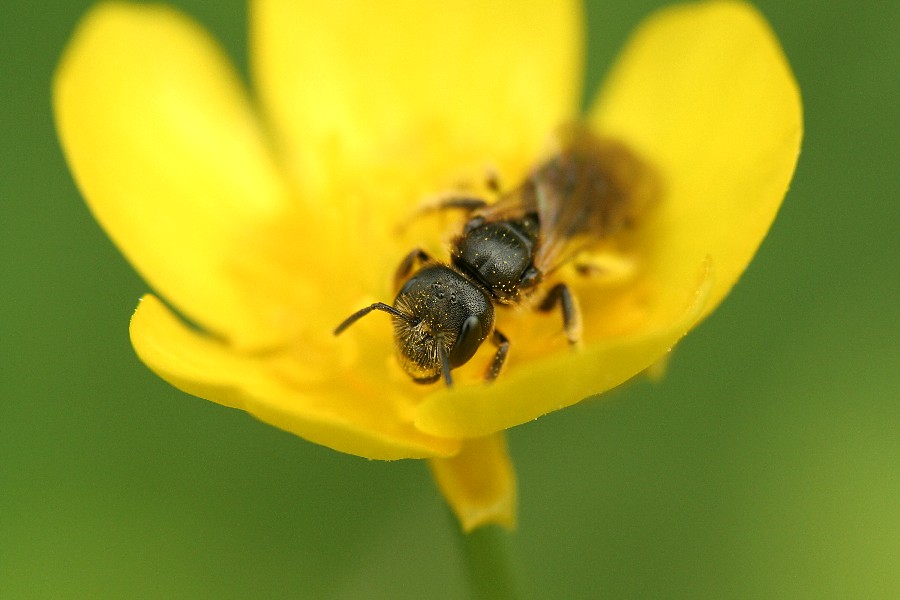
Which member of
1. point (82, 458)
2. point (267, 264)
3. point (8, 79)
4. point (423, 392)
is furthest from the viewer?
point (8, 79)

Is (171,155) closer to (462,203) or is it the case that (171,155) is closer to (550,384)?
(462,203)

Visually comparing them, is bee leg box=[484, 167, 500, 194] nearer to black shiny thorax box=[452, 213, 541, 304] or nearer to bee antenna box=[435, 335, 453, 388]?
black shiny thorax box=[452, 213, 541, 304]

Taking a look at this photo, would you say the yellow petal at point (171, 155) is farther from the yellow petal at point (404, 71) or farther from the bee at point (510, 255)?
the bee at point (510, 255)

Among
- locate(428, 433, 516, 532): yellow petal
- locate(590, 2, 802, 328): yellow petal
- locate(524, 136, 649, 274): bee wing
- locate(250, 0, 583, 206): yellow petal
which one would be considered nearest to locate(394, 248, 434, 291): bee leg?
locate(524, 136, 649, 274): bee wing

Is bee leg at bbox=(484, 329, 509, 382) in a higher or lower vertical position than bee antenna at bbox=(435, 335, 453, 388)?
lower

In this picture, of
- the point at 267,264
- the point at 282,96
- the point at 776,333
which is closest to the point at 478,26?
the point at 282,96

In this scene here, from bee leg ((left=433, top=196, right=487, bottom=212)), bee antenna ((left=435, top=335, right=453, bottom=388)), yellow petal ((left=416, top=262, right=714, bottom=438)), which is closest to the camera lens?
yellow petal ((left=416, top=262, right=714, bottom=438))

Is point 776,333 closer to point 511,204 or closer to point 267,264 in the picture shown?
point 511,204
